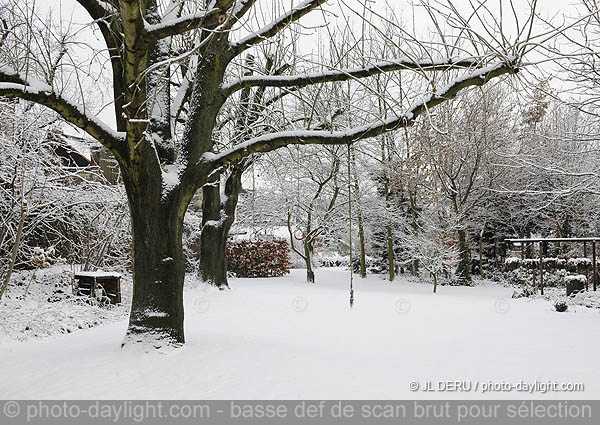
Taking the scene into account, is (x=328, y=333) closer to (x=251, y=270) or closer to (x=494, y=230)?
(x=251, y=270)

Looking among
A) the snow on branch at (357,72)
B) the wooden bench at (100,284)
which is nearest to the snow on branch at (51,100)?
the snow on branch at (357,72)

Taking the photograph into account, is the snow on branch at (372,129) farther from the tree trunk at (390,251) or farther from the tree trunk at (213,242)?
the tree trunk at (390,251)

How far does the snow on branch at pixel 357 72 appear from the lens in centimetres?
443

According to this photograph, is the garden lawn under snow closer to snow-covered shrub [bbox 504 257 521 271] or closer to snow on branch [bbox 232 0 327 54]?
snow on branch [bbox 232 0 327 54]

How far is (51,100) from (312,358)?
3.40 m

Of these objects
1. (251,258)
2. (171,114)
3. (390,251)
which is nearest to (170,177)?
(171,114)

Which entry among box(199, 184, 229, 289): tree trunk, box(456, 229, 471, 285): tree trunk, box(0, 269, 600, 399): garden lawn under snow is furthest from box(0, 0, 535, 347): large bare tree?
box(456, 229, 471, 285): tree trunk

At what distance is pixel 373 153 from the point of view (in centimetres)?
1927

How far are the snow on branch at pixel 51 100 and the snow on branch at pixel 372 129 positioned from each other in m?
Answer: 1.00

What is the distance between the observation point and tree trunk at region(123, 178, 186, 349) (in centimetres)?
468

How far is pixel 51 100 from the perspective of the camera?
4.03 m

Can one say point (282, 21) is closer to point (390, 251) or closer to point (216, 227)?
point (216, 227)
